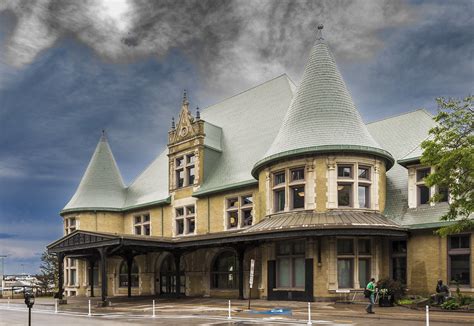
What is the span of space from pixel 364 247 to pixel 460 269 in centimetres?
508

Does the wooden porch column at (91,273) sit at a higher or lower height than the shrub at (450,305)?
lower

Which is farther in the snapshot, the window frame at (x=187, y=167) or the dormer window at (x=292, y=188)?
the window frame at (x=187, y=167)

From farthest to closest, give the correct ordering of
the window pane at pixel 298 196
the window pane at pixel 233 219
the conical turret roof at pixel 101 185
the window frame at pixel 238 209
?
the conical turret roof at pixel 101 185, the window pane at pixel 233 219, the window frame at pixel 238 209, the window pane at pixel 298 196

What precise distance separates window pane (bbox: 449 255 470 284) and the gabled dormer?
1946 cm

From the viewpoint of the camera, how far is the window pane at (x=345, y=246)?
29266mm

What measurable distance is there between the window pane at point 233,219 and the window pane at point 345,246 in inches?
374

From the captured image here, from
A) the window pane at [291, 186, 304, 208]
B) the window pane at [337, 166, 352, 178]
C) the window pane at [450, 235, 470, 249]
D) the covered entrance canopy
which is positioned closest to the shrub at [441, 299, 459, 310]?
the window pane at [450, 235, 470, 249]

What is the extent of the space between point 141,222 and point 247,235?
1871cm

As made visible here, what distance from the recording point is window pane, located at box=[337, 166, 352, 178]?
30.0 metres

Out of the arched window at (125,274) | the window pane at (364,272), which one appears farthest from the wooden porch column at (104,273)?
the window pane at (364,272)

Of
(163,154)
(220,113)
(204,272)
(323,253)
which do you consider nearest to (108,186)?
(163,154)

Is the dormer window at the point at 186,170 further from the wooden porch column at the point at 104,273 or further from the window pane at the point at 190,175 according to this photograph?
the wooden porch column at the point at 104,273

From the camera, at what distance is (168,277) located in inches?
1671

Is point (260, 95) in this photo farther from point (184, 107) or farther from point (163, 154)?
point (163, 154)
